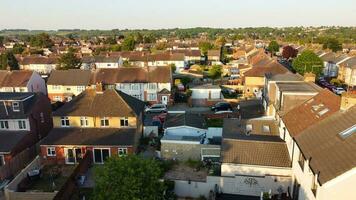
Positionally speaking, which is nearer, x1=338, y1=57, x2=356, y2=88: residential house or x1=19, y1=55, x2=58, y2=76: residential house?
x1=338, y1=57, x2=356, y2=88: residential house

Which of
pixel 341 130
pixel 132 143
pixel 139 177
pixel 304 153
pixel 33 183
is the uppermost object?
pixel 341 130

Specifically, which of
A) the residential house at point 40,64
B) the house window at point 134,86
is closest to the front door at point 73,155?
the house window at point 134,86

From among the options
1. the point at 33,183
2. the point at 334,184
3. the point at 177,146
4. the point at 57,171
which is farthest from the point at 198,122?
the point at 334,184

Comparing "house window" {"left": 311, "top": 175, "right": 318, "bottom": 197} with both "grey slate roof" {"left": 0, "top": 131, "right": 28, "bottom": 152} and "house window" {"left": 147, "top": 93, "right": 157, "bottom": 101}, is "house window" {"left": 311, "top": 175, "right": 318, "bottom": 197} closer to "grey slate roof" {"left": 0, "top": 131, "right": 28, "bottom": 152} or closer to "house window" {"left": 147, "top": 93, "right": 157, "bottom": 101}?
"grey slate roof" {"left": 0, "top": 131, "right": 28, "bottom": 152}

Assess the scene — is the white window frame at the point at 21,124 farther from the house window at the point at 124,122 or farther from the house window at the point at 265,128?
the house window at the point at 265,128

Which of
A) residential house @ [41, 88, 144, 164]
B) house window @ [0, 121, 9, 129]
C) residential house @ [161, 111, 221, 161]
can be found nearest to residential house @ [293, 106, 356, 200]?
residential house @ [161, 111, 221, 161]

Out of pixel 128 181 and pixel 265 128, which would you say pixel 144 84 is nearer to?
pixel 265 128

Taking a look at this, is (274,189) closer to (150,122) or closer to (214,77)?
(150,122)
